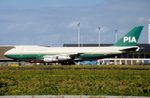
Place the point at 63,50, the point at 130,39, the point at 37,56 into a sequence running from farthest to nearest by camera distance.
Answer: the point at 130,39, the point at 63,50, the point at 37,56

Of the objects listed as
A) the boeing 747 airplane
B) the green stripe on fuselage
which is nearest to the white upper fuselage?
the boeing 747 airplane

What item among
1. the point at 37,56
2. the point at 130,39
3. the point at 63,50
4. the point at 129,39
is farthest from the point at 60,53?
the point at 130,39

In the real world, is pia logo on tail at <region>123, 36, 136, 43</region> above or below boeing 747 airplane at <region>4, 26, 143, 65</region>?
above

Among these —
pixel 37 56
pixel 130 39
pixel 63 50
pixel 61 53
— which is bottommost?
pixel 37 56

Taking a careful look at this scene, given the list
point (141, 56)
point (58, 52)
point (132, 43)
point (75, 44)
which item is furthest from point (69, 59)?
point (75, 44)

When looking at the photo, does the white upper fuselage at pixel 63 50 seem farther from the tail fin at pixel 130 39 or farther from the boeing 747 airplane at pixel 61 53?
the tail fin at pixel 130 39

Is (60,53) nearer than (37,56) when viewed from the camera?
No

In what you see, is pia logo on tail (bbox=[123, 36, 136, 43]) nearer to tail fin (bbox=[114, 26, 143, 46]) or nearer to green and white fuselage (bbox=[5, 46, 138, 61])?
tail fin (bbox=[114, 26, 143, 46])

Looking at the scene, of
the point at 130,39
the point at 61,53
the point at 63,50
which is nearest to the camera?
the point at 61,53

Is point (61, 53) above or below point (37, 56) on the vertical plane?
above

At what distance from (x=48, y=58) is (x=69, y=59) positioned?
507 cm

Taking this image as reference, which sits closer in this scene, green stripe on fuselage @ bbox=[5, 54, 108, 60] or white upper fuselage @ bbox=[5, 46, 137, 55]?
green stripe on fuselage @ bbox=[5, 54, 108, 60]

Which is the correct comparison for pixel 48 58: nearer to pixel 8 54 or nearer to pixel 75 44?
pixel 8 54

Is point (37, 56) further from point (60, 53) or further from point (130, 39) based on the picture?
point (130, 39)
